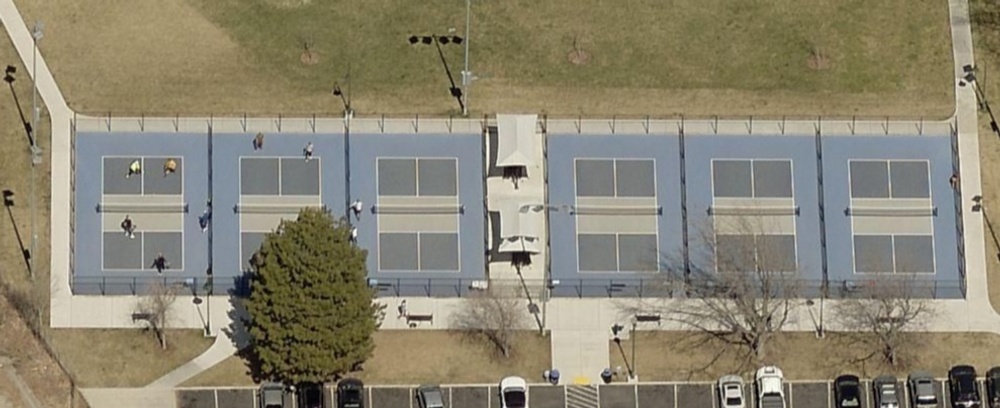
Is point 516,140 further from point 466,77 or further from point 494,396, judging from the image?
point 494,396

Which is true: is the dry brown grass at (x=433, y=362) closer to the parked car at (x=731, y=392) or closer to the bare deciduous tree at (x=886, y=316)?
the parked car at (x=731, y=392)

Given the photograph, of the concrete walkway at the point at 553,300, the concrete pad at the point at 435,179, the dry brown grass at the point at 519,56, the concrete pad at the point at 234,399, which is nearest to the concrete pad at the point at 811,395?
the concrete walkway at the point at 553,300

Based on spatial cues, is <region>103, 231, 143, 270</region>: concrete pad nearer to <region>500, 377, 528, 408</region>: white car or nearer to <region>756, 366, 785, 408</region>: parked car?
<region>500, 377, 528, 408</region>: white car

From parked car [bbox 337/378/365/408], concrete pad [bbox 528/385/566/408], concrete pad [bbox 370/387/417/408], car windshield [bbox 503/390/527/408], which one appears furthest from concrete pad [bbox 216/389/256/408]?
concrete pad [bbox 528/385/566/408]

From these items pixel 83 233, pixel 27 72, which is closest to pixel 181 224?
pixel 83 233

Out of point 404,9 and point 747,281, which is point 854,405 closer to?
point 747,281
